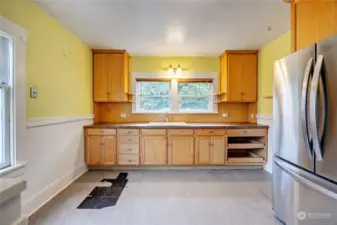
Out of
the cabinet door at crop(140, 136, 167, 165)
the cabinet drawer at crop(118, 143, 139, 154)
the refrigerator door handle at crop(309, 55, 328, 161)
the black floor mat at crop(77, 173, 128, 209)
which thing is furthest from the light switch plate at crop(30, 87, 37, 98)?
the refrigerator door handle at crop(309, 55, 328, 161)

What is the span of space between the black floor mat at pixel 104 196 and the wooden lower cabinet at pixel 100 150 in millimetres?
567

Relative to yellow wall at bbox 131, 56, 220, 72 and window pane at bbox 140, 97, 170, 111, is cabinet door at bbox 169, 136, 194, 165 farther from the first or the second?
yellow wall at bbox 131, 56, 220, 72

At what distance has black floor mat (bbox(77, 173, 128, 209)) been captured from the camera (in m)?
2.61

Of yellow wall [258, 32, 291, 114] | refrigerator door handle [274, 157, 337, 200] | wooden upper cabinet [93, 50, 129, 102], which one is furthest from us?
wooden upper cabinet [93, 50, 129, 102]

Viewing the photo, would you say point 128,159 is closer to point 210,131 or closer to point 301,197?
point 210,131

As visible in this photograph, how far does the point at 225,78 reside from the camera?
177 inches

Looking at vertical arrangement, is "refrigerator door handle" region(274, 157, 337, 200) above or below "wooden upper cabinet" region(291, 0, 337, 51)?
below

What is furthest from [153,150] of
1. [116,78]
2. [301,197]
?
[301,197]

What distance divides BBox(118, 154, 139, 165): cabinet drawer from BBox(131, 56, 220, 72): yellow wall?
1.85 m

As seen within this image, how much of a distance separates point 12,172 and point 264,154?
3.80 metres

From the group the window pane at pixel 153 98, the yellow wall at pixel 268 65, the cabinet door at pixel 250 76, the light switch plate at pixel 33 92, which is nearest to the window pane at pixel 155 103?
the window pane at pixel 153 98

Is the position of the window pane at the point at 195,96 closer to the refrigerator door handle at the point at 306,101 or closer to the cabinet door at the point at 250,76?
the cabinet door at the point at 250,76

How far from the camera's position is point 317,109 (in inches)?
53.2

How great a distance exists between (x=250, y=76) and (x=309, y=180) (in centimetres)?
331
